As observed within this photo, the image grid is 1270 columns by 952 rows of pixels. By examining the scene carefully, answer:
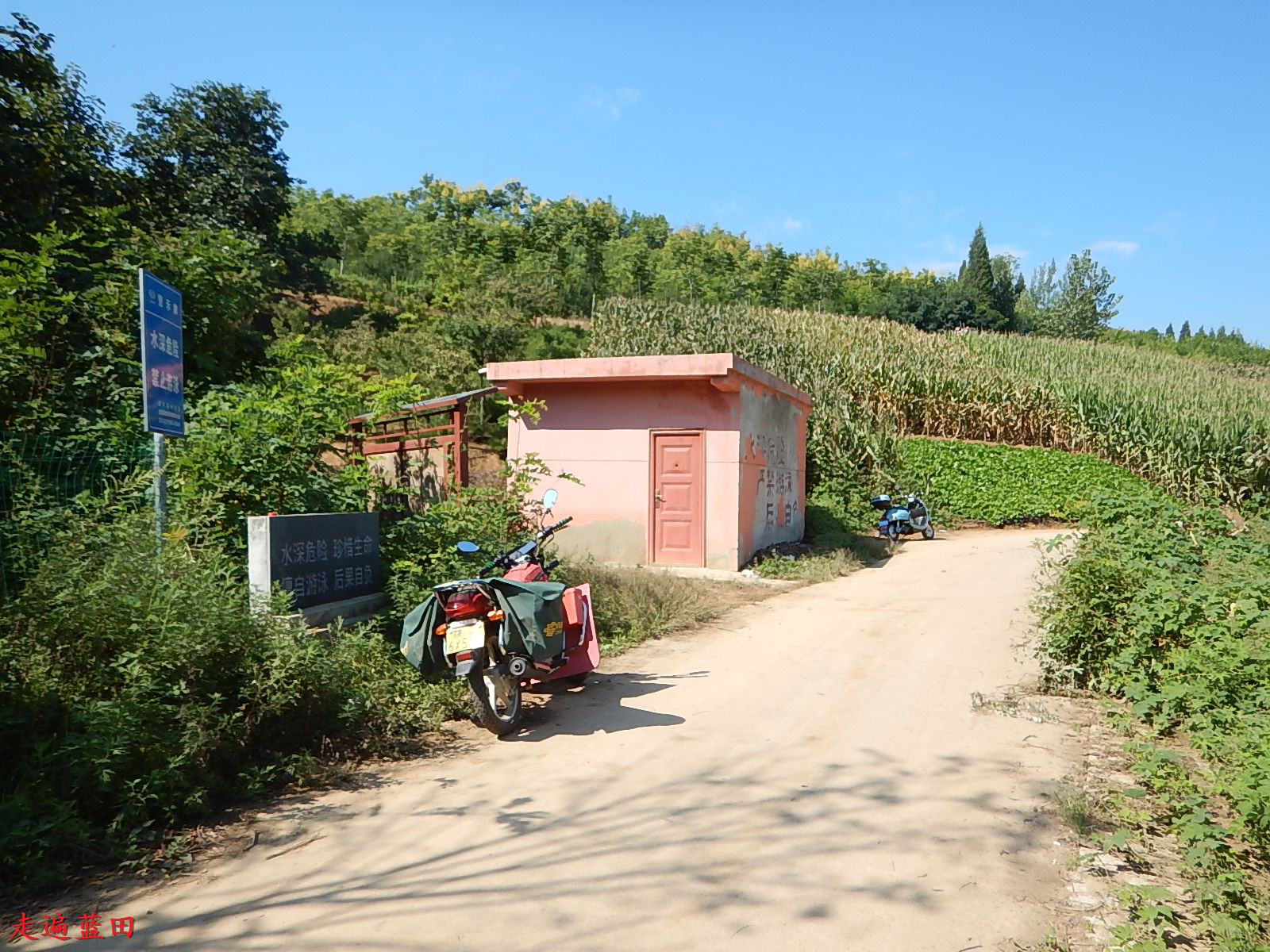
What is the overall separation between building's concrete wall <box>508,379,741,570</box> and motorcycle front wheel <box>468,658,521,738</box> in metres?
7.08

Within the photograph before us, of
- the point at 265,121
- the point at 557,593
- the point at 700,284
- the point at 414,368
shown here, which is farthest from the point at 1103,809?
the point at 700,284

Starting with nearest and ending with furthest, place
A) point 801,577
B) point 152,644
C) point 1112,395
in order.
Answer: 1. point 152,644
2. point 801,577
3. point 1112,395

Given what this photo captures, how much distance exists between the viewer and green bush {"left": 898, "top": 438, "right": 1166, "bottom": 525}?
21953 mm

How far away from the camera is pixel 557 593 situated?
18.5 ft

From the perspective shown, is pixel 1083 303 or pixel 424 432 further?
pixel 1083 303

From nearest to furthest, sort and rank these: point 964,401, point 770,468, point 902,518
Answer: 1. point 770,468
2. point 902,518
3. point 964,401

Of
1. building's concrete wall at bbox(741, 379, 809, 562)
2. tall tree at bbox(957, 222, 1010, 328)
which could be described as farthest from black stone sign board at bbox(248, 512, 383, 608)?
tall tree at bbox(957, 222, 1010, 328)

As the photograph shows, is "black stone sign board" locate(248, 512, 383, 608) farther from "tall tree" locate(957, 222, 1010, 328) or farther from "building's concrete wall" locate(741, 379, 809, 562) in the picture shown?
"tall tree" locate(957, 222, 1010, 328)

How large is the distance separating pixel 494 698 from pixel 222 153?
2447cm

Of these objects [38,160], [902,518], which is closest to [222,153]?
[38,160]

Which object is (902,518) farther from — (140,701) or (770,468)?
(140,701)

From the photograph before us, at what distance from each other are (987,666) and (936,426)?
1839 cm

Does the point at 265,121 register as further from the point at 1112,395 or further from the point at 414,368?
the point at 1112,395

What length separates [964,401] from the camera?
24562 millimetres
